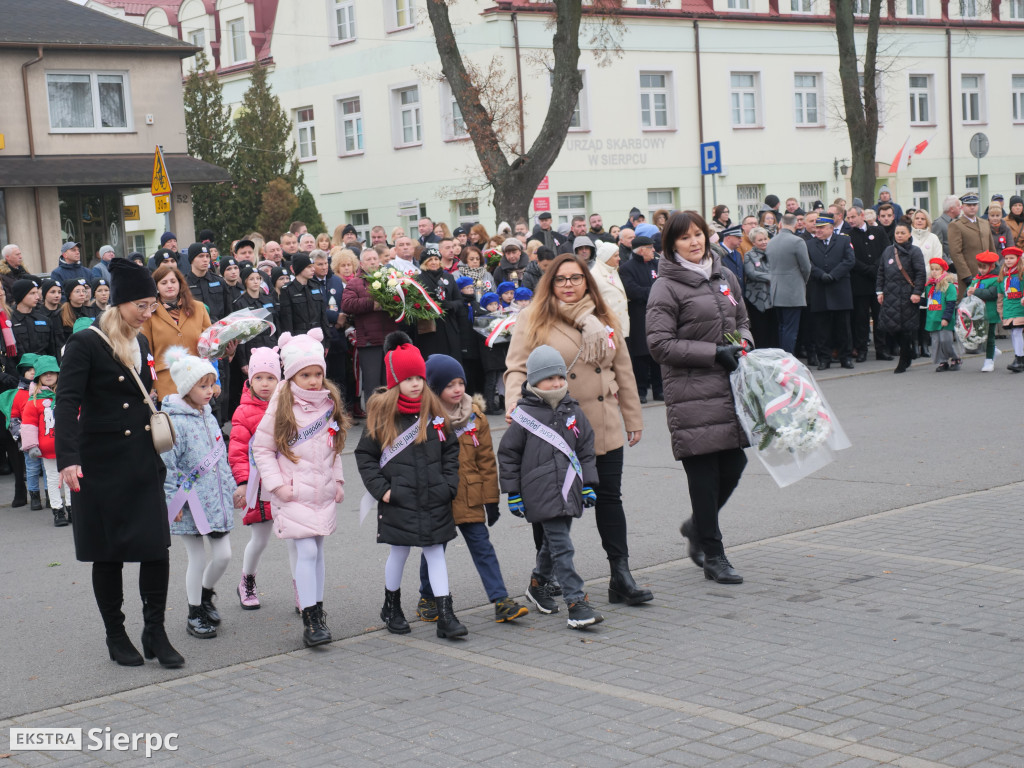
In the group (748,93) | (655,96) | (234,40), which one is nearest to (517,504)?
(655,96)

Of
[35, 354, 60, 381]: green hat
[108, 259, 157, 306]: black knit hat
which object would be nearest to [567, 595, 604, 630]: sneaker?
[108, 259, 157, 306]: black knit hat

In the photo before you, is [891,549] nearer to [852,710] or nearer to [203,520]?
[852,710]

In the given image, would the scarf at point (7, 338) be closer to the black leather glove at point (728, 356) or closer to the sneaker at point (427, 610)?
the sneaker at point (427, 610)

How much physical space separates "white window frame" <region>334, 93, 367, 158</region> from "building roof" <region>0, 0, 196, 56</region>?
7122 mm

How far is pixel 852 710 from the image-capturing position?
5.14 m

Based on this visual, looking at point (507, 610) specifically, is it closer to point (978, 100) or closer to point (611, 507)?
point (611, 507)

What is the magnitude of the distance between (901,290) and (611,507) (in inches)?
483

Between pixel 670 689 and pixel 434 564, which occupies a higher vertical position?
pixel 434 564

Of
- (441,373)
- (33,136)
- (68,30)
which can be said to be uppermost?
(68,30)

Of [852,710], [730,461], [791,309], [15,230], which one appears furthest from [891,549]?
[15,230]

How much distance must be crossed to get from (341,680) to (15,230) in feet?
91.4

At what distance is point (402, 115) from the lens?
38375mm

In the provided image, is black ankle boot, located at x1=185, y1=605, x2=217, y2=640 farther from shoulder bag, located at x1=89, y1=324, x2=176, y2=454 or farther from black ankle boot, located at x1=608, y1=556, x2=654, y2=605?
black ankle boot, located at x1=608, y1=556, x2=654, y2=605

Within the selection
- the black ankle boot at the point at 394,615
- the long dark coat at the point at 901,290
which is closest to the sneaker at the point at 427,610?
the black ankle boot at the point at 394,615
